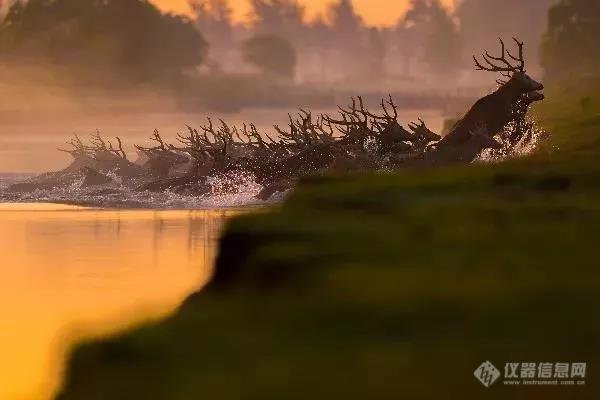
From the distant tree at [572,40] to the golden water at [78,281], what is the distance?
5029 centimetres

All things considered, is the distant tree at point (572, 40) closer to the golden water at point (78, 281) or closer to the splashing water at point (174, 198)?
the splashing water at point (174, 198)

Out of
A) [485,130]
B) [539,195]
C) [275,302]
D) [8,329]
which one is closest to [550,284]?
[275,302]

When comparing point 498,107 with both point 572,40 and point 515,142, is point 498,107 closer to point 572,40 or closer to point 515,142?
point 515,142

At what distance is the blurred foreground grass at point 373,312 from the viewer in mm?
3457

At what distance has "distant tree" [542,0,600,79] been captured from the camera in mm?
66188

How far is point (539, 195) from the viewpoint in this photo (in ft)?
24.1

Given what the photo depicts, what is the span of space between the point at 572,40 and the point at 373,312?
67.0 metres

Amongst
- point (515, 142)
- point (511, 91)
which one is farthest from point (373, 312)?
point (515, 142)

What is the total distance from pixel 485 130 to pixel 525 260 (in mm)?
18961

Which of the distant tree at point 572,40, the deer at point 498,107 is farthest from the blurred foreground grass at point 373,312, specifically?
the distant tree at point 572,40

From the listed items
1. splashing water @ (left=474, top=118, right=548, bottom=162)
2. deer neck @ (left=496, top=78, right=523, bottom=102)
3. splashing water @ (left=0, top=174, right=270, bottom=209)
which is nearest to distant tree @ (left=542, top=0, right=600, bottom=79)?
splashing water @ (left=0, top=174, right=270, bottom=209)

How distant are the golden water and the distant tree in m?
50.3

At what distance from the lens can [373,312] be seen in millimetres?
4039

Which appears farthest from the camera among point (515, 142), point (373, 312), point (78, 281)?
point (515, 142)
